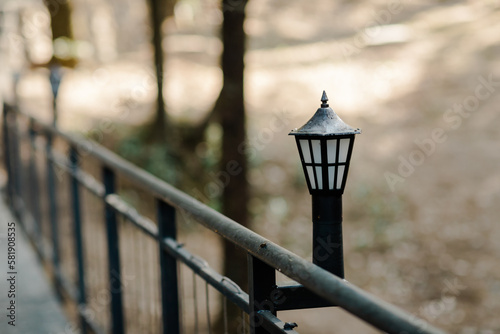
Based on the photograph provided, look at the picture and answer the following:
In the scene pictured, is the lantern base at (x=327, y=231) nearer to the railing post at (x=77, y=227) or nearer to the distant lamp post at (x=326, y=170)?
the distant lamp post at (x=326, y=170)

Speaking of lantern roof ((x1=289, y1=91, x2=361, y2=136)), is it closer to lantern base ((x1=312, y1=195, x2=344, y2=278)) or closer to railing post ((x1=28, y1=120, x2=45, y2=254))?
lantern base ((x1=312, y1=195, x2=344, y2=278))

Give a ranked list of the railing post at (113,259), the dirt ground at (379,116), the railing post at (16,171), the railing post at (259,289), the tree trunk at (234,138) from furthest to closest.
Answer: the dirt ground at (379,116), the railing post at (16,171), the tree trunk at (234,138), the railing post at (113,259), the railing post at (259,289)

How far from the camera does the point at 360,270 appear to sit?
11039 mm

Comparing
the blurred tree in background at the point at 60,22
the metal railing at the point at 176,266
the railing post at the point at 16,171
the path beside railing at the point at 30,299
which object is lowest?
the path beside railing at the point at 30,299

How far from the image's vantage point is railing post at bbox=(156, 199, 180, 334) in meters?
2.77

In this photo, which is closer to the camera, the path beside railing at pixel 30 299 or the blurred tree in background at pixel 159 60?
the path beside railing at pixel 30 299

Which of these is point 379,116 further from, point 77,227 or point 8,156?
point 77,227

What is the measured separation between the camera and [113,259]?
12.0ft

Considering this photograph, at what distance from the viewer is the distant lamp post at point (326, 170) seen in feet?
7.05

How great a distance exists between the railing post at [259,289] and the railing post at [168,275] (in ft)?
2.98

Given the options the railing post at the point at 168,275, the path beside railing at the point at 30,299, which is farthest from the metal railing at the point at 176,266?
the path beside railing at the point at 30,299

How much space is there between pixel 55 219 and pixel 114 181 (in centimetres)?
209

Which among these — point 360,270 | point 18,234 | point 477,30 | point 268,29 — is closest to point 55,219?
point 18,234

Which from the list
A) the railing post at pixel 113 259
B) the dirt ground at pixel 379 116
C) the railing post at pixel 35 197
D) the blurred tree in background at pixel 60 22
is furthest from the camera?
the blurred tree in background at pixel 60 22
